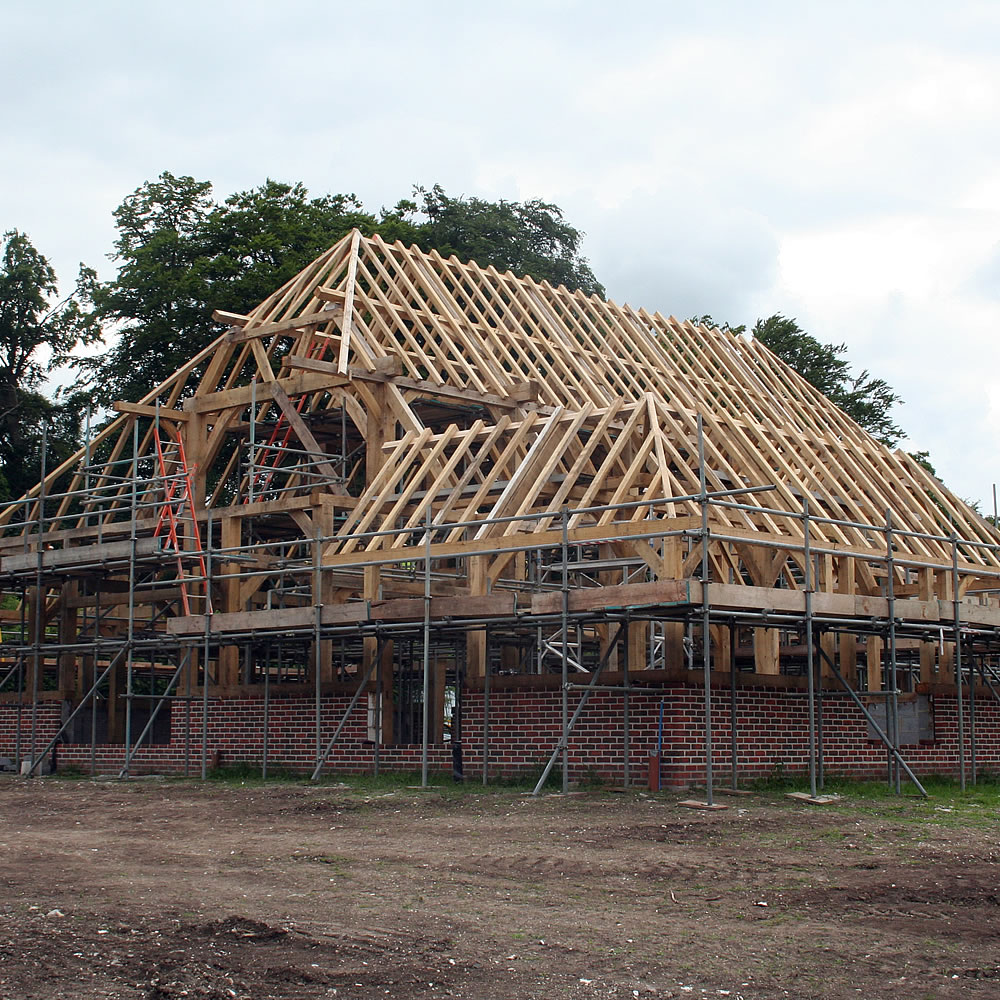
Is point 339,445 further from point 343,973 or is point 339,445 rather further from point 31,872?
point 343,973

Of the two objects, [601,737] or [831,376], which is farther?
[831,376]

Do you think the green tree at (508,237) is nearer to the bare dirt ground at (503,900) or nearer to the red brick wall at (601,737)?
the red brick wall at (601,737)

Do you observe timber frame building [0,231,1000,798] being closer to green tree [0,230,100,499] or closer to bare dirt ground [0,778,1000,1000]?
bare dirt ground [0,778,1000,1000]

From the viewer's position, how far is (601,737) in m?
17.5

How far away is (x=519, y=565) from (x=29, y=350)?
25.7m

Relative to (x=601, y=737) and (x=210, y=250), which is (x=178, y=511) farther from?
(x=210, y=250)

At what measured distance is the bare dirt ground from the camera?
27.3 feet

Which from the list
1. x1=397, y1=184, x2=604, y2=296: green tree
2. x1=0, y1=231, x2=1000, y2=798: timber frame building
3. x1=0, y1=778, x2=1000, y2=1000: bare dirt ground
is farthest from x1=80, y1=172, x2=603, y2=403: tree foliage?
x1=0, y1=778, x2=1000, y2=1000: bare dirt ground

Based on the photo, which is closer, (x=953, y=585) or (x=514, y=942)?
(x=514, y=942)

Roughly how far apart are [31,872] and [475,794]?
6.07 meters

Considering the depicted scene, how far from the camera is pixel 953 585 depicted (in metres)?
19.4

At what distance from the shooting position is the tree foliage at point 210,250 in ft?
115

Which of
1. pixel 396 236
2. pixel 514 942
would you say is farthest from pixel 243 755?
pixel 396 236

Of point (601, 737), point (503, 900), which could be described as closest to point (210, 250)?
point (601, 737)
